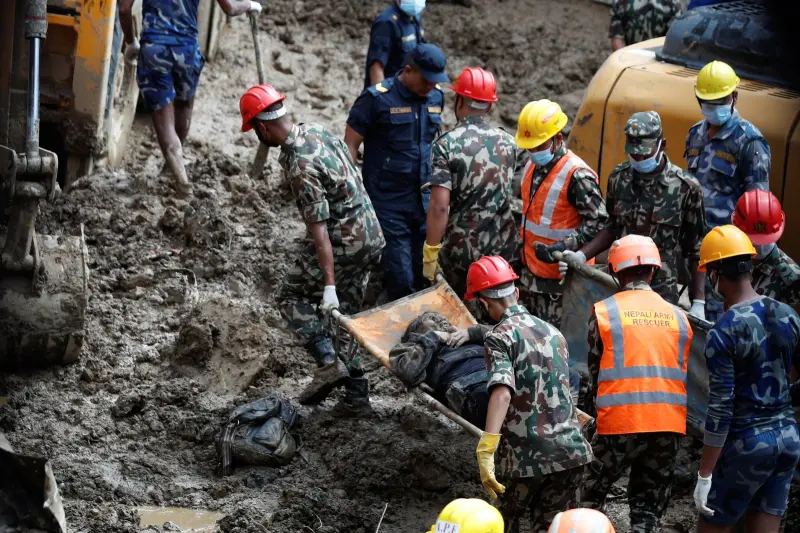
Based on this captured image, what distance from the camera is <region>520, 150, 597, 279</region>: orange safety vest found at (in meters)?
7.31

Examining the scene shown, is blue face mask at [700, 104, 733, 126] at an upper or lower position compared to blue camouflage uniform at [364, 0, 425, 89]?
upper

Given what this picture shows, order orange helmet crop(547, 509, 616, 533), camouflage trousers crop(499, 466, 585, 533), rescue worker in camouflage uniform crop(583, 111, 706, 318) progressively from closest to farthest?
1. orange helmet crop(547, 509, 616, 533)
2. camouflage trousers crop(499, 466, 585, 533)
3. rescue worker in camouflage uniform crop(583, 111, 706, 318)

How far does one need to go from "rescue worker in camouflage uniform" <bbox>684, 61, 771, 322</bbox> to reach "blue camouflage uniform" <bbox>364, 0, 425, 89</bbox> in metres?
3.05

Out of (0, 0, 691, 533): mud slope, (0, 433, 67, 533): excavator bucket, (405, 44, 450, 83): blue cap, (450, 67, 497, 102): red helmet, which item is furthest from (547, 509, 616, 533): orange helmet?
(405, 44, 450, 83): blue cap

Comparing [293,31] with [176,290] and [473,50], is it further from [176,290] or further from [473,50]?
[176,290]

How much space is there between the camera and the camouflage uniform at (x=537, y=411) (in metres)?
5.48

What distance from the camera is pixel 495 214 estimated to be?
7.80 metres

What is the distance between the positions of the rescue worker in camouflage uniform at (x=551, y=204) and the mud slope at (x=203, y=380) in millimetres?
1121

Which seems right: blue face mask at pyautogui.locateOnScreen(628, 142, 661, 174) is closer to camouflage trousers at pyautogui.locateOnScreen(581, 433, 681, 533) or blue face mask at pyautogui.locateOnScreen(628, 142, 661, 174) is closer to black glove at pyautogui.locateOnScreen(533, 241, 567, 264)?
black glove at pyautogui.locateOnScreen(533, 241, 567, 264)

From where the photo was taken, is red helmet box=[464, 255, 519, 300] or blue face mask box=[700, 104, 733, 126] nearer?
red helmet box=[464, 255, 519, 300]

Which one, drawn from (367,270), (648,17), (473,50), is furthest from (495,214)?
(473,50)

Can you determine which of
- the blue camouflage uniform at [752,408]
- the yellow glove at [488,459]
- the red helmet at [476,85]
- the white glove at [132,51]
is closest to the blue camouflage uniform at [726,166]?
the red helmet at [476,85]

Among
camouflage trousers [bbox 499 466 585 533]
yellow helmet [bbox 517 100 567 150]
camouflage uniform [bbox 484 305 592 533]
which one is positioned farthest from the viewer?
yellow helmet [bbox 517 100 567 150]

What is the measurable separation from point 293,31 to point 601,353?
786 centimetres
